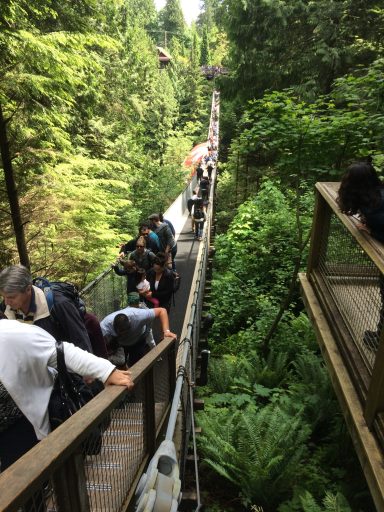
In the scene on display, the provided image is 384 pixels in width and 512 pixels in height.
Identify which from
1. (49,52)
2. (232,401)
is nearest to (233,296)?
(232,401)

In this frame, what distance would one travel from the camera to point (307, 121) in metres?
5.93

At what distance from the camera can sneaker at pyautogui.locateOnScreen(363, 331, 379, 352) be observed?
315 centimetres

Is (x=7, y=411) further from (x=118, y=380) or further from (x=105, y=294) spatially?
(x=105, y=294)

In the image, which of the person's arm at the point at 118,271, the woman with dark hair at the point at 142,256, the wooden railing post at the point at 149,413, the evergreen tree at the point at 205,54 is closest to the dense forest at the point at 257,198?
the person's arm at the point at 118,271

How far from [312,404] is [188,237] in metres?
8.92

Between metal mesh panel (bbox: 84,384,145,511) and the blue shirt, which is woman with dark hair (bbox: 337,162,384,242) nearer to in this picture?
metal mesh panel (bbox: 84,384,145,511)

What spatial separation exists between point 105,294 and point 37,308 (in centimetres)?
405

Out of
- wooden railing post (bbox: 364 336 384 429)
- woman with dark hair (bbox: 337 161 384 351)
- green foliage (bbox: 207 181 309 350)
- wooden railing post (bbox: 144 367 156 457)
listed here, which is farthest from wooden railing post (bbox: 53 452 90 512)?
green foliage (bbox: 207 181 309 350)

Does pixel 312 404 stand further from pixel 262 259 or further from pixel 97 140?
pixel 97 140

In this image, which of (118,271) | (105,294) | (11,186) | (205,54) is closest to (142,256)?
(118,271)

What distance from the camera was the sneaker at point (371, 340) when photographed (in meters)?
3.15

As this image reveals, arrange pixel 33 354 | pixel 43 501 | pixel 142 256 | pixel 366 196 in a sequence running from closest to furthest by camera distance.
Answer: pixel 43 501 < pixel 33 354 < pixel 366 196 < pixel 142 256

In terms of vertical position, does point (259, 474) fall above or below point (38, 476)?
below

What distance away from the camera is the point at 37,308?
92.8 inches
